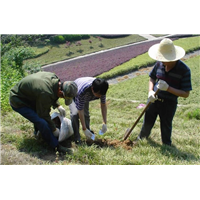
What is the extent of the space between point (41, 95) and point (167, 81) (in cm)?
206

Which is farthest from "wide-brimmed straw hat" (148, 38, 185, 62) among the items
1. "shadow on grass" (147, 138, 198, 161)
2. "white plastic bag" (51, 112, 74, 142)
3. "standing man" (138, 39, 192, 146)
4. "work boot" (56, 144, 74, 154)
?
"work boot" (56, 144, 74, 154)

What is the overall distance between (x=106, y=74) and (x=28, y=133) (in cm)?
984

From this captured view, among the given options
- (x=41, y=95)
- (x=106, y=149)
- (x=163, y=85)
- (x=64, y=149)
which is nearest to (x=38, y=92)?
(x=41, y=95)

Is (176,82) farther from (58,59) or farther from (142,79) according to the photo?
(58,59)

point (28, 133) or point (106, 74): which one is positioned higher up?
point (28, 133)

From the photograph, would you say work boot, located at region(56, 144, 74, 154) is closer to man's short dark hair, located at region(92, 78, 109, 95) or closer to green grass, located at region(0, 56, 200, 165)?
green grass, located at region(0, 56, 200, 165)

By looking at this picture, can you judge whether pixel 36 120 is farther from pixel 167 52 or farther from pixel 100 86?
pixel 167 52

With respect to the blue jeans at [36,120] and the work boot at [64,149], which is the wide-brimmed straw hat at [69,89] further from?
the work boot at [64,149]

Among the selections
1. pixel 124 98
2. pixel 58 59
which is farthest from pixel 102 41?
pixel 124 98

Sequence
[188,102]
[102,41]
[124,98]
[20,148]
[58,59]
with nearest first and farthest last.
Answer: [20,148] < [188,102] < [124,98] < [58,59] < [102,41]

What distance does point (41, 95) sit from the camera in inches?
130

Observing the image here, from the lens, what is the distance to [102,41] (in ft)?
76.7

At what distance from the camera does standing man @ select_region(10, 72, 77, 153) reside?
11.0ft

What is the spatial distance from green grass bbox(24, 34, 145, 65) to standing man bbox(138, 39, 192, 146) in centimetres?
1497
